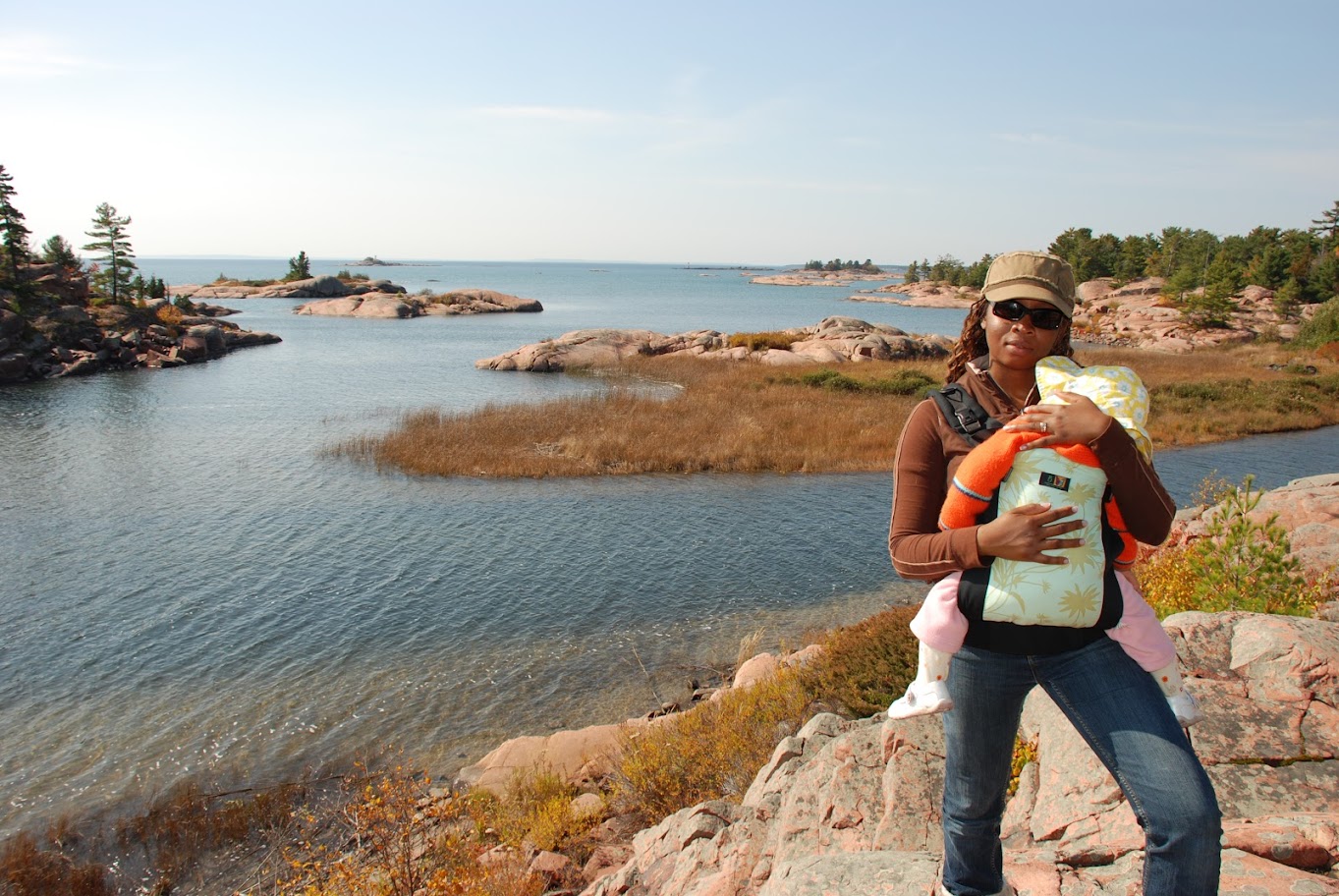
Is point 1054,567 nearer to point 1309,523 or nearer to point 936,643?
point 936,643

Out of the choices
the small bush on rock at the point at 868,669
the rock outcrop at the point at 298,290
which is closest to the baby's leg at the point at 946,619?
the small bush on rock at the point at 868,669

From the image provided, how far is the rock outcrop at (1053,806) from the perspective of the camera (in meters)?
3.78

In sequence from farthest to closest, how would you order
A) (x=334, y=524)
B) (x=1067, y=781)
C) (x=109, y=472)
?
(x=109, y=472) < (x=334, y=524) < (x=1067, y=781)

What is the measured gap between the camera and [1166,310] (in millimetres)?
81500

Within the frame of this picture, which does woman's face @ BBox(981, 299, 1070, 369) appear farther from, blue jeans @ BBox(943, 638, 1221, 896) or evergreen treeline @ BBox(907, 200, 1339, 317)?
evergreen treeline @ BBox(907, 200, 1339, 317)

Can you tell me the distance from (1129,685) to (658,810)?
6.04 metres

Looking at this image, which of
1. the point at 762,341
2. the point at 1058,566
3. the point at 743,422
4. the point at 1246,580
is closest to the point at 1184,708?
the point at 1058,566

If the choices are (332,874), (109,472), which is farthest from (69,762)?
(109,472)

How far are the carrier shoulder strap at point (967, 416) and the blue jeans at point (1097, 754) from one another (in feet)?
2.72

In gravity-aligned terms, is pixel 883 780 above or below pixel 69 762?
above

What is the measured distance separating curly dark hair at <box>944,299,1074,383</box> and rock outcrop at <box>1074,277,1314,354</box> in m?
63.8

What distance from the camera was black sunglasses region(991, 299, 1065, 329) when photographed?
335cm

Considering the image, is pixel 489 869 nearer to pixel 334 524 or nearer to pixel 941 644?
pixel 941 644

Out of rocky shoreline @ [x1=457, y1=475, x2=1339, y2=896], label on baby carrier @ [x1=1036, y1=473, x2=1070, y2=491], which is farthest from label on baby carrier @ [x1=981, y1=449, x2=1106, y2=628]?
rocky shoreline @ [x1=457, y1=475, x2=1339, y2=896]
